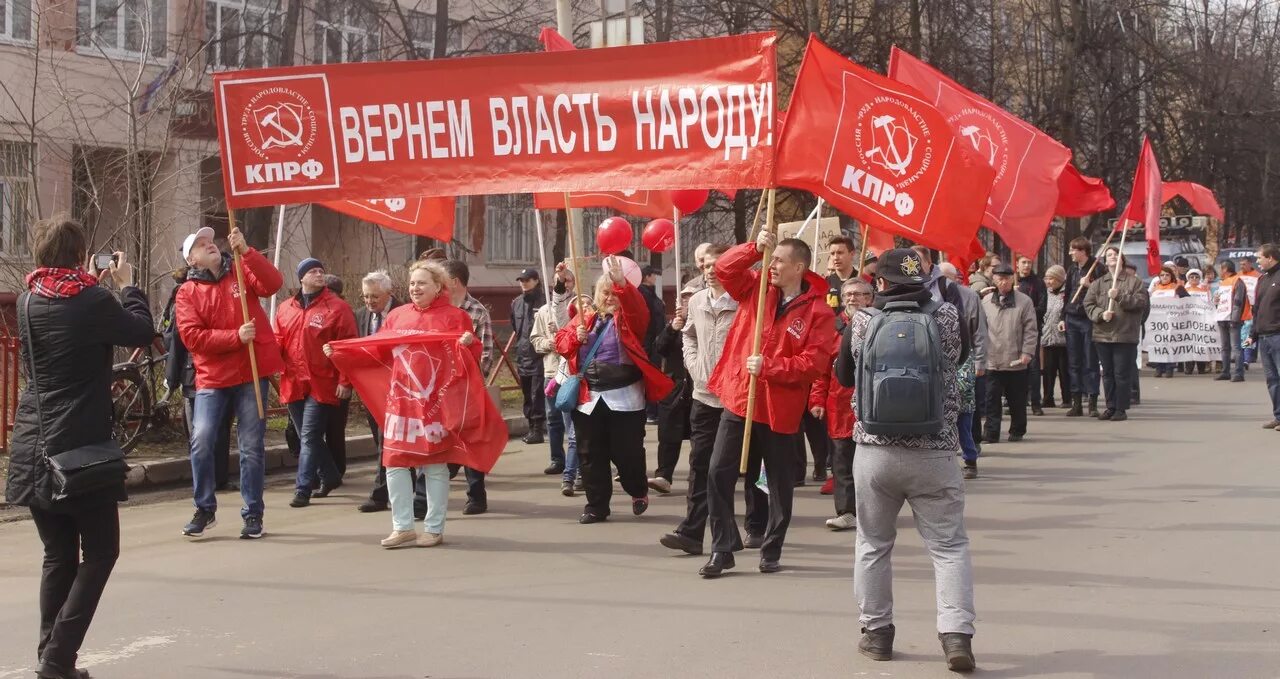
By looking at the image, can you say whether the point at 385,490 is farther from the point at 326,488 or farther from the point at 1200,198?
the point at 1200,198

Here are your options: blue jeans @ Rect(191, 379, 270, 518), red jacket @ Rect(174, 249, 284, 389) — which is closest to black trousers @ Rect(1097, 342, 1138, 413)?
red jacket @ Rect(174, 249, 284, 389)

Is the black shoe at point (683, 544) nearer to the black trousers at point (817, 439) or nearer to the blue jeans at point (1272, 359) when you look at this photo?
the black trousers at point (817, 439)

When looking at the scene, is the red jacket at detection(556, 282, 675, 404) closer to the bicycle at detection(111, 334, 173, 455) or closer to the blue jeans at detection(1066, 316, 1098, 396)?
the bicycle at detection(111, 334, 173, 455)

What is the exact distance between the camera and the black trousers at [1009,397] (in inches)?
555

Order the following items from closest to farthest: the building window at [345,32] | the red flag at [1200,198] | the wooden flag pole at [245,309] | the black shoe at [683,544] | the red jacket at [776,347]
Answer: the red jacket at [776,347] < the black shoe at [683,544] < the wooden flag pole at [245,309] < the red flag at [1200,198] < the building window at [345,32]

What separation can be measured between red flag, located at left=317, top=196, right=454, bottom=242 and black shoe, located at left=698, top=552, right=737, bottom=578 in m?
4.44

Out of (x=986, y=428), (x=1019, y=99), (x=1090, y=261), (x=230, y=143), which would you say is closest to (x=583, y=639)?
(x=230, y=143)

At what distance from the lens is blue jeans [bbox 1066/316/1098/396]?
16.6 meters

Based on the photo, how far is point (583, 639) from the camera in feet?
20.5

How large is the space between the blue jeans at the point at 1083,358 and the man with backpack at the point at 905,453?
11.2 meters

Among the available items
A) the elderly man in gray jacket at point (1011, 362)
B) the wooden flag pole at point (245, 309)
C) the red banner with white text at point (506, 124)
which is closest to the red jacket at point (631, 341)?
the red banner with white text at point (506, 124)

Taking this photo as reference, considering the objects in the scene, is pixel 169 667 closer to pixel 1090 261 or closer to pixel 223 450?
pixel 223 450

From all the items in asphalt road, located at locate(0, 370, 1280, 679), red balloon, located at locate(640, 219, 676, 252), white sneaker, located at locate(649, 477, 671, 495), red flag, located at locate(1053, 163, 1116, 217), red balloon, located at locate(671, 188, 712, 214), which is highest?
red flag, located at locate(1053, 163, 1116, 217)

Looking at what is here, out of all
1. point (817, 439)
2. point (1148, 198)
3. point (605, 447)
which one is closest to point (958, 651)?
point (605, 447)
